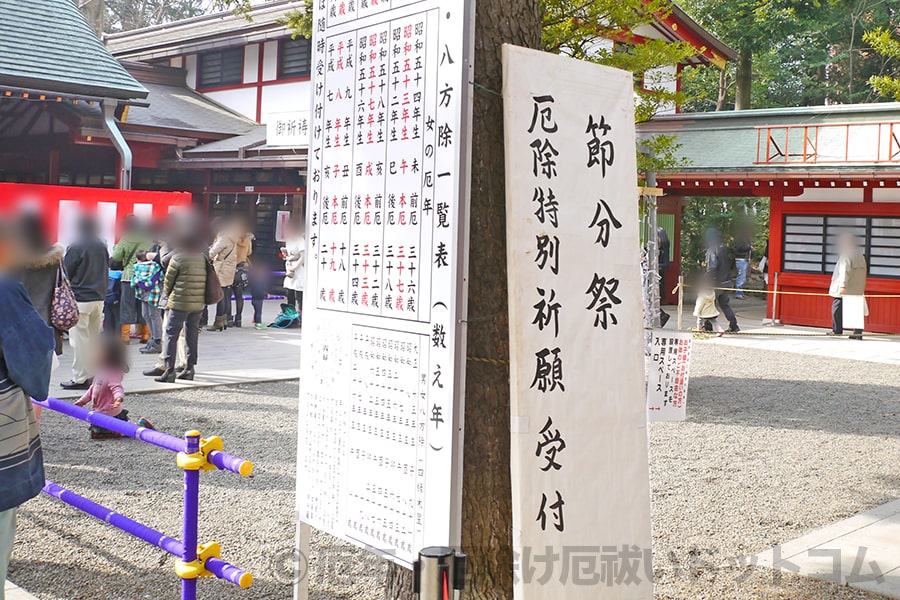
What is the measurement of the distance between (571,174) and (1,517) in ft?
8.51

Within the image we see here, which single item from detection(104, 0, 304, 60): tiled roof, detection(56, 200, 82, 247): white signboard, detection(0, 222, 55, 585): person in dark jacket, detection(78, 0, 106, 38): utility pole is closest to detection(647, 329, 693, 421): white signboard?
detection(0, 222, 55, 585): person in dark jacket

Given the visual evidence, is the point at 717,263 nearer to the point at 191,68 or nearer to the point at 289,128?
the point at 289,128

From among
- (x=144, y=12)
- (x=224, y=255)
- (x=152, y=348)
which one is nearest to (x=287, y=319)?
(x=224, y=255)

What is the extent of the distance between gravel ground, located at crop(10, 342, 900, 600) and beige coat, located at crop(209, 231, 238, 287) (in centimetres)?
394

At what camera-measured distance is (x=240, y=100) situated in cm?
2183

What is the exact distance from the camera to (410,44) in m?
3.33

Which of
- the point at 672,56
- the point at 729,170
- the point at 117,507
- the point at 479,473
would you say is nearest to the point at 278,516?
the point at 117,507

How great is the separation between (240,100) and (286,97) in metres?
1.76

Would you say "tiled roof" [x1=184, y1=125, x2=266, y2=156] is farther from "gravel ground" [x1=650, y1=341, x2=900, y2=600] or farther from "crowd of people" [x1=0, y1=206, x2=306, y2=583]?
"gravel ground" [x1=650, y1=341, x2=900, y2=600]

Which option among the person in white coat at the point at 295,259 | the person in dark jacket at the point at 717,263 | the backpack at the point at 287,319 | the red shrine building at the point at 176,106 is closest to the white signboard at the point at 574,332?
the red shrine building at the point at 176,106

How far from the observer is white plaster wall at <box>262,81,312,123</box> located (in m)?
20.2

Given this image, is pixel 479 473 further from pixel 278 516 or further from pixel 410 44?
pixel 278 516

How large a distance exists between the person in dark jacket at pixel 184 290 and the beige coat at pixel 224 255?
12.0ft

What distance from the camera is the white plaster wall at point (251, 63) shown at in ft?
70.0
